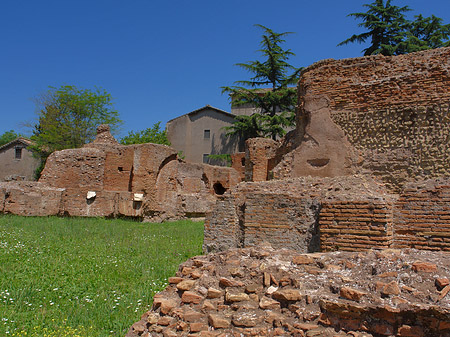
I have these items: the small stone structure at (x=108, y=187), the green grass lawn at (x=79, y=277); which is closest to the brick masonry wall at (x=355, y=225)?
the green grass lawn at (x=79, y=277)

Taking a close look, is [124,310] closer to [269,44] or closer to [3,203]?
[3,203]

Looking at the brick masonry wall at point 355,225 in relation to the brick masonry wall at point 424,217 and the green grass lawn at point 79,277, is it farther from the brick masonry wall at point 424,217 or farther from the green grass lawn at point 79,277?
the green grass lawn at point 79,277

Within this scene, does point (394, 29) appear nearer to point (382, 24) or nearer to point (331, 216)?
point (382, 24)

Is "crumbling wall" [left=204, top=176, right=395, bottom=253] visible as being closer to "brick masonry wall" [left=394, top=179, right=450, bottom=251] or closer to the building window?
"brick masonry wall" [left=394, top=179, right=450, bottom=251]

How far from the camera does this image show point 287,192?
615cm

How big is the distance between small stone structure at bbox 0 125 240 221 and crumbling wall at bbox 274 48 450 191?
26.9ft

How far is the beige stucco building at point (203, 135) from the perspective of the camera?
31.8 metres

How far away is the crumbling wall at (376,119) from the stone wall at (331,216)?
0.59m

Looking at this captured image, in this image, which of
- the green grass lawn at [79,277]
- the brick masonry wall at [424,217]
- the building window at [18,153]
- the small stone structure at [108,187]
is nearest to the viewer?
the green grass lawn at [79,277]

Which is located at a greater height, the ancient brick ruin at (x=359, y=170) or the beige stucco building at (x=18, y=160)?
the beige stucco building at (x=18, y=160)

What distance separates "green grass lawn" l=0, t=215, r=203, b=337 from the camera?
4164 millimetres

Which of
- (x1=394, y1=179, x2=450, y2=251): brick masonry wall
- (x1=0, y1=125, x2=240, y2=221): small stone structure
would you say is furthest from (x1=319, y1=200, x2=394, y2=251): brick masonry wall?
(x1=0, y1=125, x2=240, y2=221): small stone structure

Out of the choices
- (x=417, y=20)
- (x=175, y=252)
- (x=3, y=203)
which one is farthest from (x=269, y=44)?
(x=175, y=252)

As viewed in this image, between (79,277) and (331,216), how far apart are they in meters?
3.77
